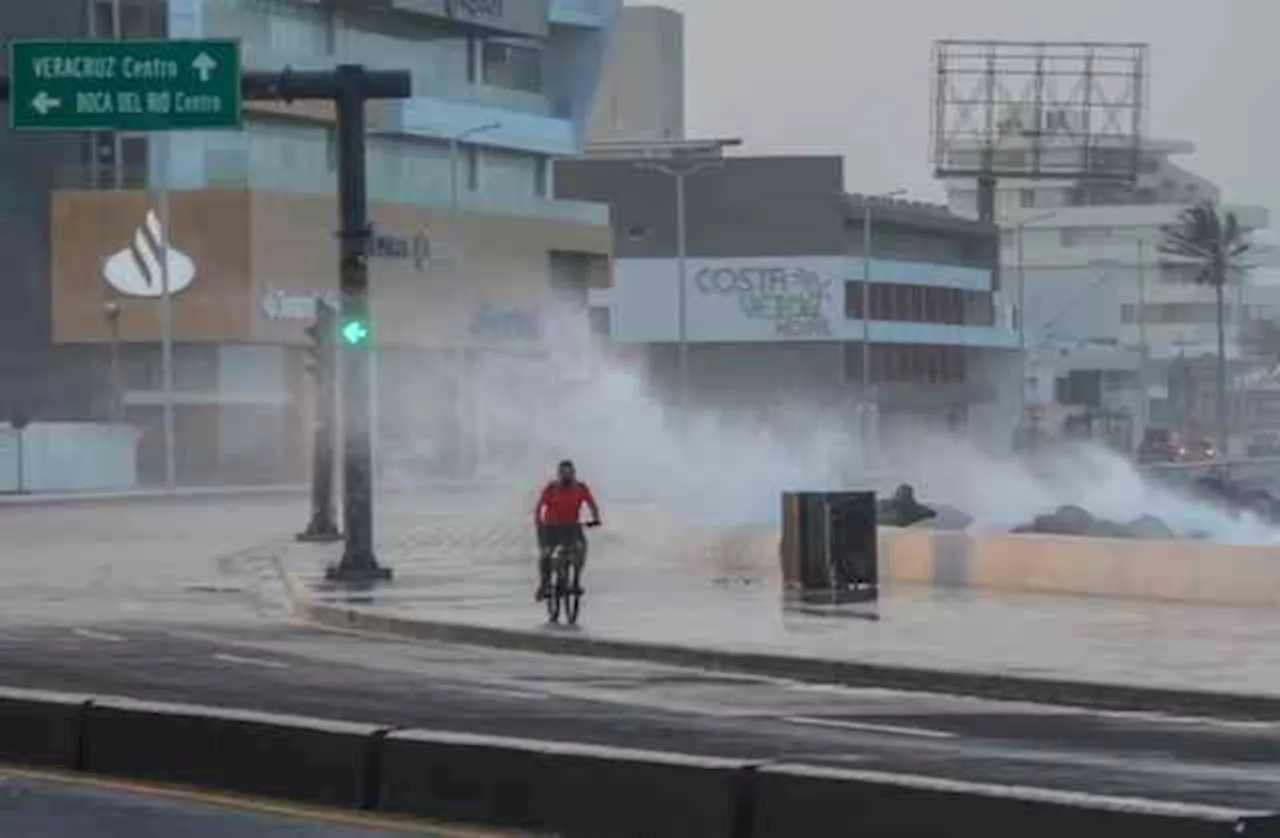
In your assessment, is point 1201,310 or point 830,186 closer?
point 830,186

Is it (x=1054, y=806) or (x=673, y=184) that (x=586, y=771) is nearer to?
(x=1054, y=806)

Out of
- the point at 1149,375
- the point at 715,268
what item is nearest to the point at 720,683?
the point at 715,268

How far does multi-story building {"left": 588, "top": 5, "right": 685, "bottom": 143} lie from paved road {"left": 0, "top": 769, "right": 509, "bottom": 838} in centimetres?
14266

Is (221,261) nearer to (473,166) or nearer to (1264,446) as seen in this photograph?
(473,166)

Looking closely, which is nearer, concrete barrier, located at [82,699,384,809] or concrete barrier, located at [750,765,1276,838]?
concrete barrier, located at [750,765,1276,838]

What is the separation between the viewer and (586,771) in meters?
13.0

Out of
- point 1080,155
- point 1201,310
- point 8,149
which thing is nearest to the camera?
point 8,149

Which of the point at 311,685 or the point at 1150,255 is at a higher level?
the point at 1150,255

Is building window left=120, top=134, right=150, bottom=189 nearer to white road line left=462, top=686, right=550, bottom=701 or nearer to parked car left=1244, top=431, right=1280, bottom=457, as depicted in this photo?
parked car left=1244, top=431, right=1280, bottom=457

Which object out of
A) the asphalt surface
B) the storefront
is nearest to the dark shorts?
the asphalt surface

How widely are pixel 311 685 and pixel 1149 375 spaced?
442 feet

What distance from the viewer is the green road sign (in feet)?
108

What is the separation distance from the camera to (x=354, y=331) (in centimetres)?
3316

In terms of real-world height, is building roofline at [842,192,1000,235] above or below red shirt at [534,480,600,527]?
above
